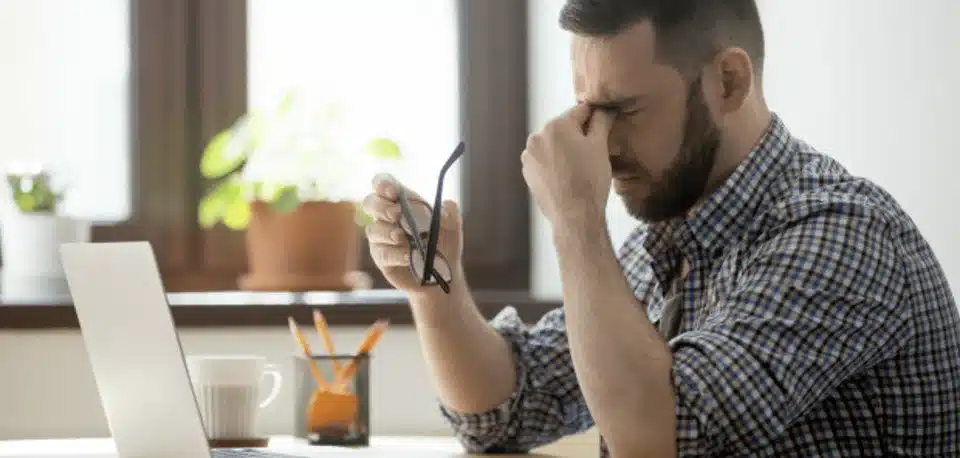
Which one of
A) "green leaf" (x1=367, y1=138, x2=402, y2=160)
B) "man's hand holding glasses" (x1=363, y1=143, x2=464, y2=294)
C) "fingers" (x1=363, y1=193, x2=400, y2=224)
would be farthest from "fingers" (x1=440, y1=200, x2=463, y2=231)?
"green leaf" (x1=367, y1=138, x2=402, y2=160)

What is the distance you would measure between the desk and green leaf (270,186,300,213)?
73cm

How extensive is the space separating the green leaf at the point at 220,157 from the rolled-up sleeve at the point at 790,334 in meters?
1.35

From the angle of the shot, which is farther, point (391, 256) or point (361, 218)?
point (361, 218)

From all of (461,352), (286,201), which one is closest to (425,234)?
(461,352)

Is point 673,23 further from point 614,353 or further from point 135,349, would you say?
point 135,349

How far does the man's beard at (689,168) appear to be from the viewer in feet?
5.12

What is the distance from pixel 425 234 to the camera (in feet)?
5.47

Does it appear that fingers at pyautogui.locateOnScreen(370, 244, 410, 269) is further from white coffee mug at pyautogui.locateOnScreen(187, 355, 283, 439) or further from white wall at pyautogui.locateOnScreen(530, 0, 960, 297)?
white wall at pyautogui.locateOnScreen(530, 0, 960, 297)

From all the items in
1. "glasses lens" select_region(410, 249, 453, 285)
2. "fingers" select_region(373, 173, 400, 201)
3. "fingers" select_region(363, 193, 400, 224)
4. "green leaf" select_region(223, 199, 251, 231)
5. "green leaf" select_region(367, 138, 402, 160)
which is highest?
"fingers" select_region(373, 173, 400, 201)

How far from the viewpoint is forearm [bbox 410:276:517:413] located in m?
1.73

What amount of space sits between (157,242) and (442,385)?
1.10m

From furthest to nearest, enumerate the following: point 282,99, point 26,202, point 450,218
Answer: point 282,99 < point 26,202 < point 450,218

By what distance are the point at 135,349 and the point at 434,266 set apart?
402 mm

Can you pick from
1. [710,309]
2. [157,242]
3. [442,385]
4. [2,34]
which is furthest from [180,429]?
[2,34]
